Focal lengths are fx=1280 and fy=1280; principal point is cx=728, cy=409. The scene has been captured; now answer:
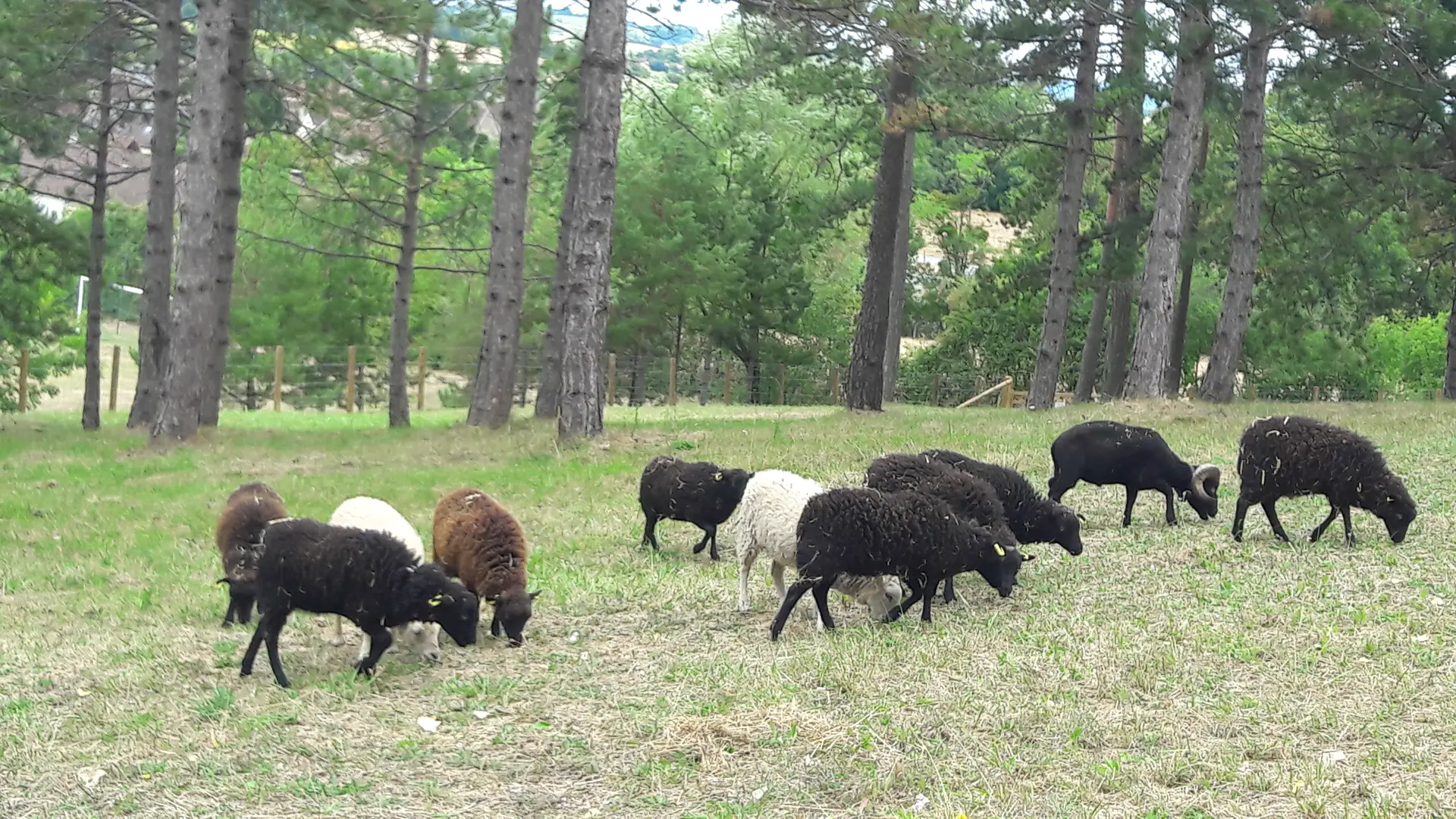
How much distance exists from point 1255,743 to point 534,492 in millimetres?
8798

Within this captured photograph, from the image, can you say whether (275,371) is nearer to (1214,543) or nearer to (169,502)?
(169,502)

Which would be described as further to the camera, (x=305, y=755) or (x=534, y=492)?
(x=534, y=492)

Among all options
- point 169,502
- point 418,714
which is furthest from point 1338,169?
point 418,714

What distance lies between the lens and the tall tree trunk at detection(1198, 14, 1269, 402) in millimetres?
20422

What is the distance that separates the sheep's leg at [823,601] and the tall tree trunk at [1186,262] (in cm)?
1781

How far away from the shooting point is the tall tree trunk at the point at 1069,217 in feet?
73.0

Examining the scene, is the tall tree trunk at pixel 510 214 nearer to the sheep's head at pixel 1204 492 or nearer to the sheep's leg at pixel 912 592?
the sheep's head at pixel 1204 492

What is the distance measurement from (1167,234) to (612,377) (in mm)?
21858

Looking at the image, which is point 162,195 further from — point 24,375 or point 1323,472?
point 1323,472

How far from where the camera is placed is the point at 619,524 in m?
11.5

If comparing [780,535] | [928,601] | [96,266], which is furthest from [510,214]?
[928,601]

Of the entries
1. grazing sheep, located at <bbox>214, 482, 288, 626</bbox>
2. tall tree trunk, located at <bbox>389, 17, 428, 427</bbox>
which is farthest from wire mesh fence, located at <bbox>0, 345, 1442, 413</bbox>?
grazing sheep, located at <bbox>214, 482, 288, 626</bbox>

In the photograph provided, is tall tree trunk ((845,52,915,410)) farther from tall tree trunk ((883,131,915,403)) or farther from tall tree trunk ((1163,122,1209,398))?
tall tree trunk ((883,131,915,403))

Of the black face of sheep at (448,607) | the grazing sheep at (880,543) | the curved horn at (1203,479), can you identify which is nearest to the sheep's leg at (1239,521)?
the curved horn at (1203,479)
